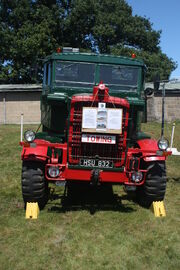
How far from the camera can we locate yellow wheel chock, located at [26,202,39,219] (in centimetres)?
541

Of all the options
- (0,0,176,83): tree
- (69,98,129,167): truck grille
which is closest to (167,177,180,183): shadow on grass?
(69,98,129,167): truck grille

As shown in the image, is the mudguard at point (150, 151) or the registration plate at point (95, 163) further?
the mudguard at point (150, 151)

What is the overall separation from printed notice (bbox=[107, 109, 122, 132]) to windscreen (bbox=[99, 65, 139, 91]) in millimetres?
1236

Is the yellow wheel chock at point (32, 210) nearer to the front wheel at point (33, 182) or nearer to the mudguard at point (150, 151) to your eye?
the front wheel at point (33, 182)

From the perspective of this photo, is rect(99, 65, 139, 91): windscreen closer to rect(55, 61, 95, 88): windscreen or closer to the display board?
rect(55, 61, 95, 88): windscreen

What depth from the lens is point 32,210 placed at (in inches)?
216

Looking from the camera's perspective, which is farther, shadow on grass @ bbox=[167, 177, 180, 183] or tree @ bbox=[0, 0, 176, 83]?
tree @ bbox=[0, 0, 176, 83]

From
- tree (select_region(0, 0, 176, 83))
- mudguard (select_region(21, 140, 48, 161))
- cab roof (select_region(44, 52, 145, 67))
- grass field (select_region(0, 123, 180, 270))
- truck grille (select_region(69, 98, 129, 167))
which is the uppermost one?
tree (select_region(0, 0, 176, 83))

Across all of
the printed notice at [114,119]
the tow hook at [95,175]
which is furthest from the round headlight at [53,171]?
the printed notice at [114,119]

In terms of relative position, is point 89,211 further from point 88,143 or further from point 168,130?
point 168,130

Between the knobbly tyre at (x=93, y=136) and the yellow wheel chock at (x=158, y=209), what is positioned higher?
the knobbly tyre at (x=93, y=136)

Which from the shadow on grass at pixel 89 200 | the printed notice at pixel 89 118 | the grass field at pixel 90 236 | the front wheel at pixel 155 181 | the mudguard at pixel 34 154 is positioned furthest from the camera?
the shadow on grass at pixel 89 200

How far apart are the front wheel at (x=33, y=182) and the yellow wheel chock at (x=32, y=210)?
9 centimetres

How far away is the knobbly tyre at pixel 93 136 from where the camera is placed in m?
5.27
